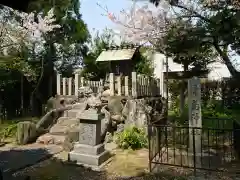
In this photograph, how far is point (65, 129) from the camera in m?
9.85

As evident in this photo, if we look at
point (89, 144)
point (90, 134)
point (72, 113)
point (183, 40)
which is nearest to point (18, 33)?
point (72, 113)

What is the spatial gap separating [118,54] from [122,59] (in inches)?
22.5

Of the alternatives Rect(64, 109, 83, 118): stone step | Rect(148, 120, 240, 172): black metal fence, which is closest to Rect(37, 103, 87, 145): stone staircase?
Rect(64, 109, 83, 118): stone step

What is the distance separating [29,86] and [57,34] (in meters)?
3.73

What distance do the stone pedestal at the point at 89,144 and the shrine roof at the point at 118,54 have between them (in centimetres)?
697

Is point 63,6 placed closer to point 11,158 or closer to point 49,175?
point 11,158

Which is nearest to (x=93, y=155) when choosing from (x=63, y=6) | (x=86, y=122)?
(x=86, y=122)

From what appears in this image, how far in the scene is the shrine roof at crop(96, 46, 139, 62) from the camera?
13531 mm

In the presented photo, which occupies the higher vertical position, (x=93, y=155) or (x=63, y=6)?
(x=63, y=6)

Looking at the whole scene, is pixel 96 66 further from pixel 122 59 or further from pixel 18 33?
pixel 18 33

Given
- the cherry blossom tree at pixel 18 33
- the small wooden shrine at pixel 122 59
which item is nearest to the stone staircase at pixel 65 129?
the cherry blossom tree at pixel 18 33

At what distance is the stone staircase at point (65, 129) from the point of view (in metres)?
8.44

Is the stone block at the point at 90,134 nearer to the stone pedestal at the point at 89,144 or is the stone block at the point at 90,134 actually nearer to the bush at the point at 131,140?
the stone pedestal at the point at 89,144

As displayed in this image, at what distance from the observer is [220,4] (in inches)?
253
